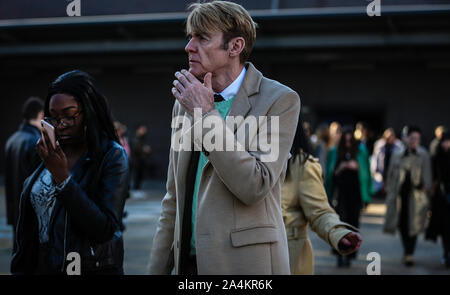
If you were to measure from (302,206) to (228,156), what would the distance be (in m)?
2.07

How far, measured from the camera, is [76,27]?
19656 mm

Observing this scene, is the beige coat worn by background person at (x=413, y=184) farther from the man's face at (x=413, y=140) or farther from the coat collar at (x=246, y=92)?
the coat collar at (x=246, y=92)

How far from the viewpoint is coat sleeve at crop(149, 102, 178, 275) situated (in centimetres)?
287

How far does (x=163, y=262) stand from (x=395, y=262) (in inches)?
254

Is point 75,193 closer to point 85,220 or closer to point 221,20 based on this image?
point 85,220

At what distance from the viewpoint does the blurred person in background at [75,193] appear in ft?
9.13

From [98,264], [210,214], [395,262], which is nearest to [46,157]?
[98,264]

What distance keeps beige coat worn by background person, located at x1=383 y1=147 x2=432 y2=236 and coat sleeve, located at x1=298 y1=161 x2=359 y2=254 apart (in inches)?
202

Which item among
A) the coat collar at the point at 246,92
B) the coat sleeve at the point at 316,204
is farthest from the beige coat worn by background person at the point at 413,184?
the coat collar at the point at 246,92

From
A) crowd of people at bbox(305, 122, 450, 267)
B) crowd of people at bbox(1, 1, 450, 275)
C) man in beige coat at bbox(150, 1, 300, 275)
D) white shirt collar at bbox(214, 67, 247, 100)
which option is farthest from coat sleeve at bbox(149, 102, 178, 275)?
crowd of people at bbox(305, 122, 450, 267)

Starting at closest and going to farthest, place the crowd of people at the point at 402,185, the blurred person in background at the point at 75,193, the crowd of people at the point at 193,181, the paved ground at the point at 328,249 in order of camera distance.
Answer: the crowd of people at the point at 193,181
the blurred person in background at the point at 75,193
the paved ground at the point at 328,249
the crowd of people at the point at 402,185

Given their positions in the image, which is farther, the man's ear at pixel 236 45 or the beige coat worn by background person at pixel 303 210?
the beige coat worn by background person at pixel 303 210

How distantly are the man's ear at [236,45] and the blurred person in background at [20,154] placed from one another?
4.69m

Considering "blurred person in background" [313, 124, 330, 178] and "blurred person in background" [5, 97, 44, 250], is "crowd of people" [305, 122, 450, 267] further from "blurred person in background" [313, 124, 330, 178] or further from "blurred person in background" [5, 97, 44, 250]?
"blurred person in background" [5, 97, 44, 250]
